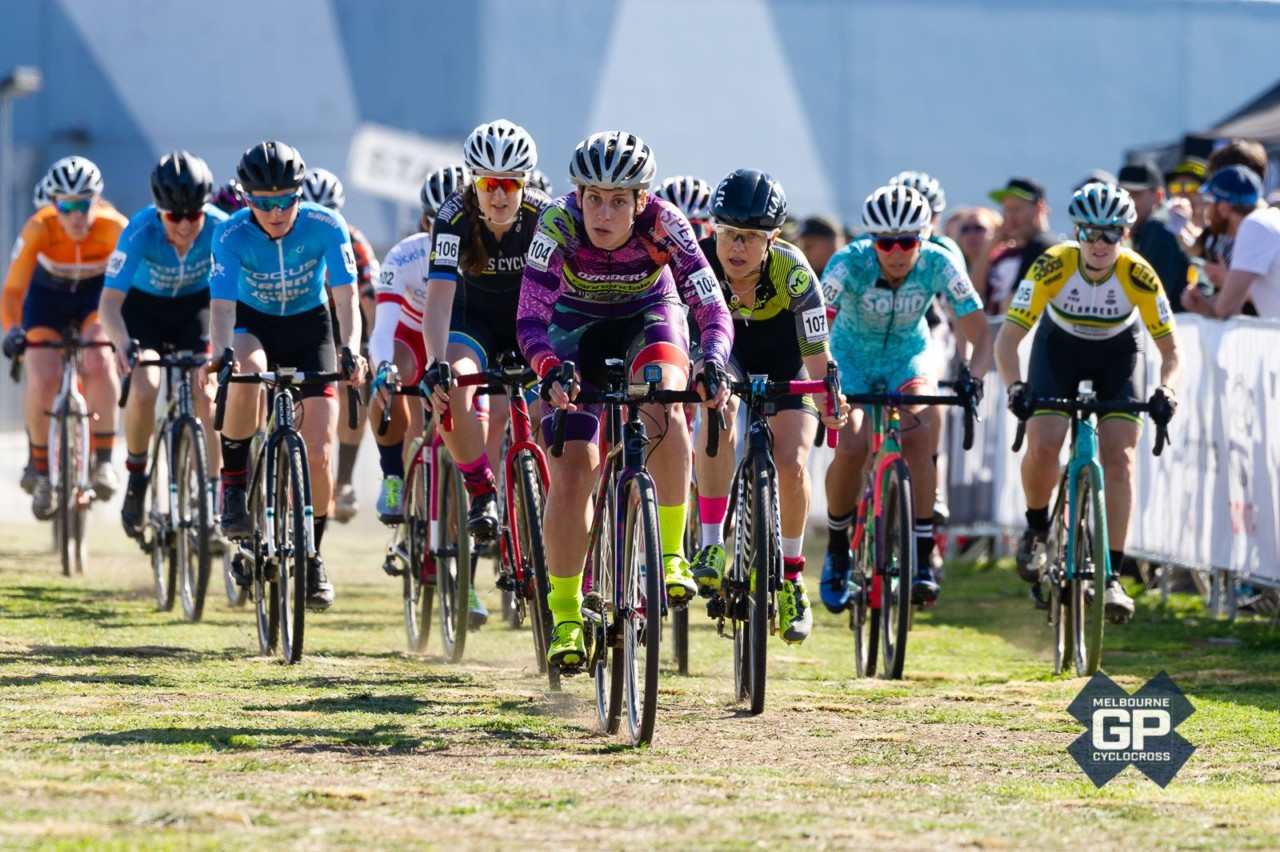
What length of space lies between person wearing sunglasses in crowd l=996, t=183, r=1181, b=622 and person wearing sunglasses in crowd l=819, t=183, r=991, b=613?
0.30 m

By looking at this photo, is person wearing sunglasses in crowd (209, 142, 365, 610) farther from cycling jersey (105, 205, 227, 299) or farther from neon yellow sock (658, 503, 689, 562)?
neon yellow sock (658, 503, 689, 562)

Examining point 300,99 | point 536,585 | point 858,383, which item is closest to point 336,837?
point 536,585

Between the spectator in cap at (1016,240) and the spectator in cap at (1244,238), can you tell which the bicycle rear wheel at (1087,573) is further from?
the spectator in cap at (1016,240)

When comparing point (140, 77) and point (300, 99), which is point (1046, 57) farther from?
point (140, 77)

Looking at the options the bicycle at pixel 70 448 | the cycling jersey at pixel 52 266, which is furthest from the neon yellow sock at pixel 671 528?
the cycling jersey at pixel 52 266

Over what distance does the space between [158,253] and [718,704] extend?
4611mm

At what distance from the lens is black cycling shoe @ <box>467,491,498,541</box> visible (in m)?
9.23

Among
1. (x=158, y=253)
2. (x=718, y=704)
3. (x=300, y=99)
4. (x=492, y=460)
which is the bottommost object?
(x=718, y=704)

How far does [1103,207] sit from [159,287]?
5076 mm

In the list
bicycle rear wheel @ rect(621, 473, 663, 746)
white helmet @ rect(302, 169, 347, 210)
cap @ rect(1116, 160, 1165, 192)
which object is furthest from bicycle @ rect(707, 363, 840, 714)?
cap @ rect(1116, 160, 1165, 192)

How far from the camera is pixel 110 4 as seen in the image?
38.5 m

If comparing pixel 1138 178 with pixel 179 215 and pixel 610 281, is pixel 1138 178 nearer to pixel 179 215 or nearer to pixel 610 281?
pixel 179 215

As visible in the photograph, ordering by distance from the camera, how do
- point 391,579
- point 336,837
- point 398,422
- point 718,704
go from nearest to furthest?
1. point 336,837
2. point 718,704
3. point 398,422
4. point 391,579

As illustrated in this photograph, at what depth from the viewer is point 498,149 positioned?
→ 9055 mm
